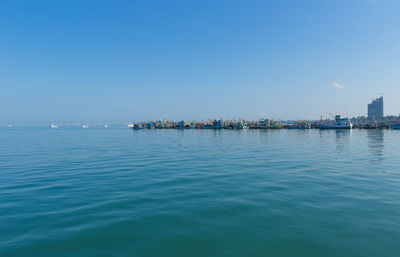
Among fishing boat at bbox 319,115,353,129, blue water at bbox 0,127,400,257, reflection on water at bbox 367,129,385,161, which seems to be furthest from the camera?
fishing boat at bbox 319,115,353,129

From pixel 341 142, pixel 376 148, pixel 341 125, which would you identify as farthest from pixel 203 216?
pixel 341 125

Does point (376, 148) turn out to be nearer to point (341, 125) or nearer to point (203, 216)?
point (203, 216)

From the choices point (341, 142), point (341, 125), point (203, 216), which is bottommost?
point (341, 142)

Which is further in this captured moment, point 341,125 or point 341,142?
point 341,125

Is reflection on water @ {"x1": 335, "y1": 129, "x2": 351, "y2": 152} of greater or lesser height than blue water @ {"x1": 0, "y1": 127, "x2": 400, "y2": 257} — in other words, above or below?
below

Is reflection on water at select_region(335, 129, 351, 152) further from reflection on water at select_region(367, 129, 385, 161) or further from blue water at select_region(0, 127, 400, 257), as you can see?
blue water at select_region(0, 127, 400, 257)

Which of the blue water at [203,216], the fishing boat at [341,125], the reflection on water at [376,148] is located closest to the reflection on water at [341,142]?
the reflection on water at [376,148]

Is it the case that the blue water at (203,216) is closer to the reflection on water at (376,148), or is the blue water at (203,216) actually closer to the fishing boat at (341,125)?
the reflection on water at (376,148)

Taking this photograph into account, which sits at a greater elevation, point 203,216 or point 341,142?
point 203,216

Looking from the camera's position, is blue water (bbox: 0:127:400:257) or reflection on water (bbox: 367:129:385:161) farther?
reflection on water (bbox: 367:129:385:161)

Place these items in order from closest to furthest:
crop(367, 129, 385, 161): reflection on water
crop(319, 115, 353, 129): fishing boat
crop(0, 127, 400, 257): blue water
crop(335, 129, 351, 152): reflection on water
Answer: crop(0, 127, 400, 257): blue water
crop(367, 129, 385, 161): reflection on water
crop(335, 129, 351, 152): reflection on water
crop(319, 115, 353, 129): fishing boat

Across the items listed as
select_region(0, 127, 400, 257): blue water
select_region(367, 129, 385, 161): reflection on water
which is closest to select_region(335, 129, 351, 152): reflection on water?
select_region(367, 129, 385, 161): reflection on water

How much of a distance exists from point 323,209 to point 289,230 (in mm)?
2865

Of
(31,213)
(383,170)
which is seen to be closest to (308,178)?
(383,170)
